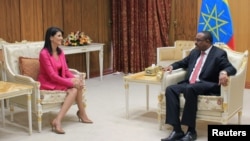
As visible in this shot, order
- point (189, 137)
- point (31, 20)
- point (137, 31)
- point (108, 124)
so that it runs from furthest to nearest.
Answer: point (137, 31) < point (31, 20) < point (108, 124) < point (189, 137)

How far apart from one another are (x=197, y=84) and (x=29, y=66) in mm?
1898

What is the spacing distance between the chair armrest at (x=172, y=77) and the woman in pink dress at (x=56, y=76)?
95 centimetres

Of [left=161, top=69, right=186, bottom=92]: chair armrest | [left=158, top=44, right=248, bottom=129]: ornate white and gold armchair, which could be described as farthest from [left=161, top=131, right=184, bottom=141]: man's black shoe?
[left=161, top=69, right=186, bottom=92]: chair armrest

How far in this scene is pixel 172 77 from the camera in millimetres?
4113

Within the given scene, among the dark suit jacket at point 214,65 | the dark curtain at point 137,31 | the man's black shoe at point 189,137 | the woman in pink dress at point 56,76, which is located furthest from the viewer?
the dark curtain at point 137,31

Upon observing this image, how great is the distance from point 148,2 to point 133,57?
1.11 meters

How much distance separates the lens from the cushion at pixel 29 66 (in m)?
4.36

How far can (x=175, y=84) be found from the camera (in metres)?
4.10

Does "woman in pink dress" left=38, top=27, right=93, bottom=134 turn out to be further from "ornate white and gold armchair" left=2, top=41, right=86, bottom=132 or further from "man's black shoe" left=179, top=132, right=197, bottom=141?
"man's black shoe" left=179, top=132, right=197, bottom=141

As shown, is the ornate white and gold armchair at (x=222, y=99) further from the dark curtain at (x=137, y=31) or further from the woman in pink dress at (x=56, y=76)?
the dark curtain at (x=137, y=31)

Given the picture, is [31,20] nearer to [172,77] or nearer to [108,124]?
[108,124]

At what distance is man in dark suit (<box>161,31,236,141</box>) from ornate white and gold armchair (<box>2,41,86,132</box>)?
1180 millimetres

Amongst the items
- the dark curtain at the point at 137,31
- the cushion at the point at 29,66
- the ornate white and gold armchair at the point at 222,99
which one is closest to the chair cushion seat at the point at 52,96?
the cushion at the point at 29,66

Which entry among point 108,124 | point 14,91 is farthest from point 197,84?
point 14,91
